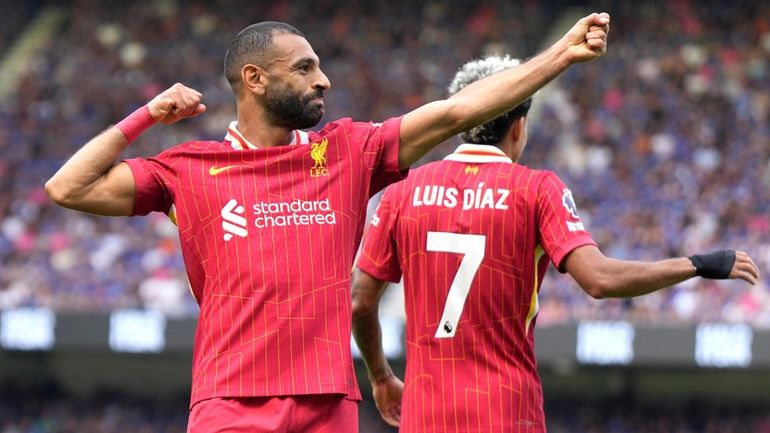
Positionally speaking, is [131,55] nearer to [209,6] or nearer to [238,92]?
[209,6]

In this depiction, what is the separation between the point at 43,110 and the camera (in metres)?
21.6

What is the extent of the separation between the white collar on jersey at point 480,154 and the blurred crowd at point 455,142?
32.9 ft

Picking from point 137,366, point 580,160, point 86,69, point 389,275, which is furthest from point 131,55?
point 389,275

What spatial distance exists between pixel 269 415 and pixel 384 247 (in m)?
1.17

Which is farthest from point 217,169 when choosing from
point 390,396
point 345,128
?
point 390,396

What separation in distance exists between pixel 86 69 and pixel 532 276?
1860 cm

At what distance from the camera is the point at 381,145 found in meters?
4.45

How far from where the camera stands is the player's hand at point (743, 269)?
439 cm

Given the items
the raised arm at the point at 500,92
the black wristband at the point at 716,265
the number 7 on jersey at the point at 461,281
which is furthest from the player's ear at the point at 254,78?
the black wristband at the point at 716,265

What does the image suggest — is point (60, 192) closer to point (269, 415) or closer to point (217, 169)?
point (217, 169)

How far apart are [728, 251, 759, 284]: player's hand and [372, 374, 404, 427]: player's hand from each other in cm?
154

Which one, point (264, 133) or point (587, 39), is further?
point (264, 133)

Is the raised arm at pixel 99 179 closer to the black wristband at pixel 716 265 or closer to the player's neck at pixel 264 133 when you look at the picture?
the player's neck at pixel 264 133

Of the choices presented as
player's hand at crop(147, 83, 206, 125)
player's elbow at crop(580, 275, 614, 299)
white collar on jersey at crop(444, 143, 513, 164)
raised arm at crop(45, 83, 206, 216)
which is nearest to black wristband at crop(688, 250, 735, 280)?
player's elbow at crop(580, 275, 614, 299)
